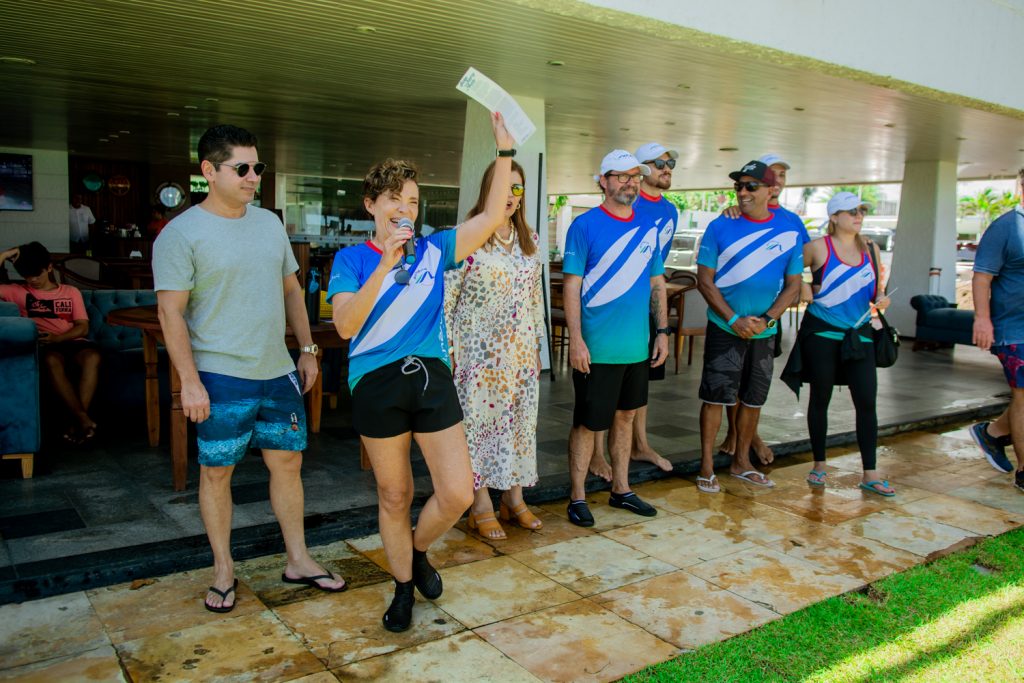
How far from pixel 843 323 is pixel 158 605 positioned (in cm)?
364

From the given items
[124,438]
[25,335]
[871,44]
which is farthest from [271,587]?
[871,44]

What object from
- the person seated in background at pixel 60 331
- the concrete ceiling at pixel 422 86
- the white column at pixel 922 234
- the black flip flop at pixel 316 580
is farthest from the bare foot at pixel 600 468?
the white column at pixel 922 234

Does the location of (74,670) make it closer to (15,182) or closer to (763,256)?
(763,256)

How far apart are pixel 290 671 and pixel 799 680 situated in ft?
5.23

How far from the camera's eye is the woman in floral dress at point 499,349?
354cm

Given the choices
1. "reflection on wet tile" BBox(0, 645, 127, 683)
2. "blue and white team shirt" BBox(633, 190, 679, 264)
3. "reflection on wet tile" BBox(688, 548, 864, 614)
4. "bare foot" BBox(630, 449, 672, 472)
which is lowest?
"reflection on wet tile" BBox(688, 548, 864, 614)

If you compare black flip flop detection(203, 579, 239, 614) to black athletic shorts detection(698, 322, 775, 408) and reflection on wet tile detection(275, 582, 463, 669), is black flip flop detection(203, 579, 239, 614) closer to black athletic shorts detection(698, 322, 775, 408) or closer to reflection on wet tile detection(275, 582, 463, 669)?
reflection on wet tile detection(275, 582, 463, 669)

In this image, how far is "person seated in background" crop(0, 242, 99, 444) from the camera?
16.4 ft

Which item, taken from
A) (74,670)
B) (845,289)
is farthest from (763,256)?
(74,670)

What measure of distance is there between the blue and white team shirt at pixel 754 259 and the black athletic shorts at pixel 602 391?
828 millimetres

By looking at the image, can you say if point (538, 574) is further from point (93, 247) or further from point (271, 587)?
point (93, 247)

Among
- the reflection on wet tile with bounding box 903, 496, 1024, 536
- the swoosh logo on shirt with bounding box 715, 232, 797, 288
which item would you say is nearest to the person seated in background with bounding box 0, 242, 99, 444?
the swoosh logo on shirt with bounding box 715, 232, 797, 288

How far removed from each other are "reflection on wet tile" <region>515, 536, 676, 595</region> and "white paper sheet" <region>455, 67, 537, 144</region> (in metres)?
1.81

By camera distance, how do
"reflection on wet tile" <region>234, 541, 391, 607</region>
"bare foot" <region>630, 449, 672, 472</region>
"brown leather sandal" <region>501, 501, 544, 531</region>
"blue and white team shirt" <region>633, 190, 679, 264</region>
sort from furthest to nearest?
1. "bare foot" <region>630, 449, 672, 472</region>
2. "blue and white team shirt" <region>633, 190, 679, 264</region>
3. "brown leather sandal" <region>501, 501, 544, 531</region>
4. "reflection on wet tile" <region>234, 541, 391, 607</region>
